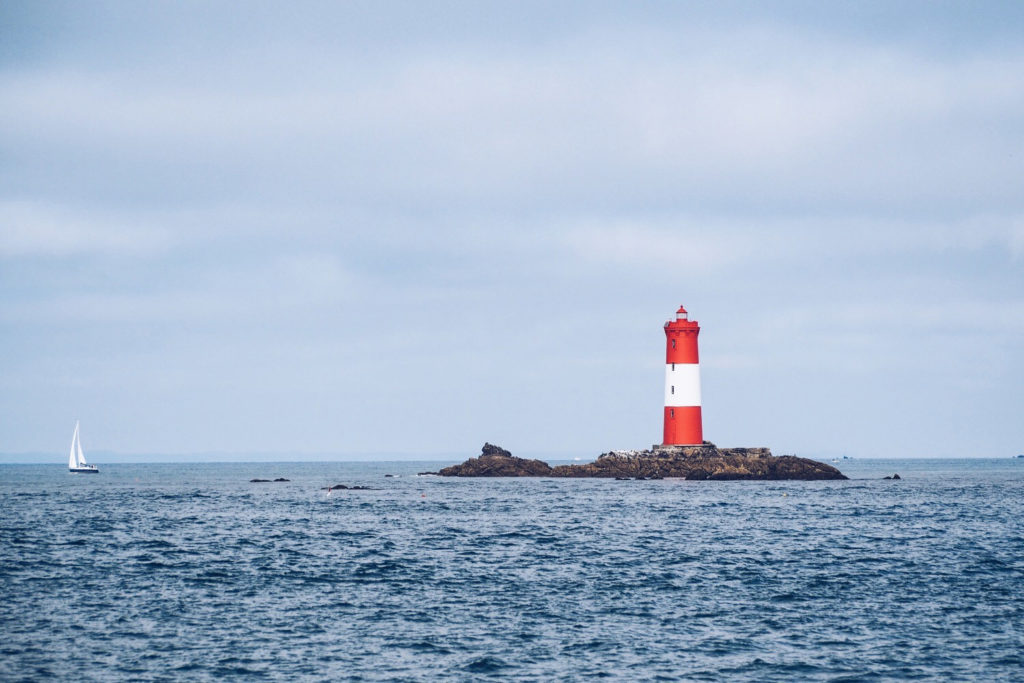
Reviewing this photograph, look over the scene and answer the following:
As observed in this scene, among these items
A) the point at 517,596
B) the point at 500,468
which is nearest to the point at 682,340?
the point at 500,468

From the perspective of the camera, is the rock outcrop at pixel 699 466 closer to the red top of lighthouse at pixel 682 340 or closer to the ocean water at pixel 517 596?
the red top of lighthouse at pixel 682 340

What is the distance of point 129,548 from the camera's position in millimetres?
46906

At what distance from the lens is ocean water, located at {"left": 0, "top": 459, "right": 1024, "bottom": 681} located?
87.1 feet

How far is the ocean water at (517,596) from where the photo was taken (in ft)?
87.1

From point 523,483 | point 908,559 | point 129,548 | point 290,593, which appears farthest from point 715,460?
point 290,593

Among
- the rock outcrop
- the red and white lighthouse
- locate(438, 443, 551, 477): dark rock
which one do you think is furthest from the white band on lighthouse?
locate(438, 443, 551, 477): dark rock

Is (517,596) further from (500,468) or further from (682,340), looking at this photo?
(500,468)

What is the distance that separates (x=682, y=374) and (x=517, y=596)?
60.3 metres

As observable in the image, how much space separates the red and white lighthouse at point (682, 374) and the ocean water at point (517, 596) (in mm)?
30105

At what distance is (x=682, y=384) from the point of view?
93.9 m

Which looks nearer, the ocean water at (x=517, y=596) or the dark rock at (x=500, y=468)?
the ocean water at (x=517, y=596)

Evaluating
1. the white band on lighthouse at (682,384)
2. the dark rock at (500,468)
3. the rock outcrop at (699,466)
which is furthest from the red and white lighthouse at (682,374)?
the dark rock at (500,468)

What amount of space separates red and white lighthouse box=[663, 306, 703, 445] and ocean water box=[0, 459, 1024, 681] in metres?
30.1

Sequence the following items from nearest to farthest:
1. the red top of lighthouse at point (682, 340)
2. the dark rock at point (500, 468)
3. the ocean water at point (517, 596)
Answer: the ocean water at point (517, 596) < the red top of lighthouse at point (682, 340) < the dark rock at point (500, 468)
